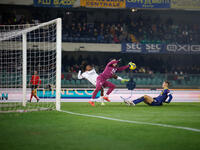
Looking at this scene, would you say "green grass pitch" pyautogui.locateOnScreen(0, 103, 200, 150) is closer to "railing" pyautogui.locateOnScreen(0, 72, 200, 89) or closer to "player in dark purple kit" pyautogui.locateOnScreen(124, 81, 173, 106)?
"player in dark purple kit" pyautogui.locateOnScreen(124, 81, 173, 106)

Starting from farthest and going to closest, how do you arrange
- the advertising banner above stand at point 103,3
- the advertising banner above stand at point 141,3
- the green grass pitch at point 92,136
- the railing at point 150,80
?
1. the advertising banner above stand at point 141,3
2. the advertising banner above stand at point 103,3
3. the railing at point 150,80
4. the green grass pitch at point 92,136

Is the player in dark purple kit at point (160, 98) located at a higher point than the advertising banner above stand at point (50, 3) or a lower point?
lower

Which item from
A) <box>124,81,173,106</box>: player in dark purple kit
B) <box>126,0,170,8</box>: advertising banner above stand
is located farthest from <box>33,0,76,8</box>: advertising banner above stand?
<box>124,81,173,106</box>: player in dark purple kit

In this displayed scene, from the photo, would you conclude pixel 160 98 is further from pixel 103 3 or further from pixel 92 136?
pixel 103 3

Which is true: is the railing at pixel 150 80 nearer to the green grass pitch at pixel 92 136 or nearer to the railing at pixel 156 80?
the railing at pixel 156 80

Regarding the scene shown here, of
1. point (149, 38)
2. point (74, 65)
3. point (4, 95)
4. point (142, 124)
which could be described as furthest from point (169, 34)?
point (142, 124)

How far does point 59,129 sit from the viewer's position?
660 centimetres

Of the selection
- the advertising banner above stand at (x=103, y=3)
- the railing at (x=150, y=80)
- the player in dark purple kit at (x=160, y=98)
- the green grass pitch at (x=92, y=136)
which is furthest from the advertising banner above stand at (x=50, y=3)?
the green grass pitch at (x=92, y=136)

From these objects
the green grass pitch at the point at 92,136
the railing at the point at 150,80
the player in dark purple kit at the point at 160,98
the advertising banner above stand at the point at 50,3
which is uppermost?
the advertising banner above stand at the point at 50,3

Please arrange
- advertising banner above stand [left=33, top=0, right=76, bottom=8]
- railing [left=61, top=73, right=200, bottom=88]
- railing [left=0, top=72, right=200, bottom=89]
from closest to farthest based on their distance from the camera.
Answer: railing [left=0, top=72, right=200, bottom=89], railing [left=61, top=73, right=200, bottom=88], advertising banner above stand [left=33, top=0, right=76, bottom=8]

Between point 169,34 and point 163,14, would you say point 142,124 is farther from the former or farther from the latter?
point 163,14

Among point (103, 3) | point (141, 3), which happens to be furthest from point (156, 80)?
point (103, 3)

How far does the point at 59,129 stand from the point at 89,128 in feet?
2.13

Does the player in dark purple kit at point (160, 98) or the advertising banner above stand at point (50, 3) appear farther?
the advertising banner above stand at point (50, 3)
